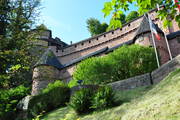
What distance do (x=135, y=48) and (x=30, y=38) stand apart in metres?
13.7

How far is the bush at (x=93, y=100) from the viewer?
948cm

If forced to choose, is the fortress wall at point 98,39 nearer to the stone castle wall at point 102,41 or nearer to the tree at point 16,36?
the stone castle wall at point 102,41

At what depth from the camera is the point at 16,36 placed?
9.98m

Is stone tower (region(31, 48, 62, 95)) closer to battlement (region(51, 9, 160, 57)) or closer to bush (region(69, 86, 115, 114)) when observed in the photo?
battlement (region(51, 9, 160, 57))

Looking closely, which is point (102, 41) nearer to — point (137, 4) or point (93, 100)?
point (93, 100)

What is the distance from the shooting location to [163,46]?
25344 mm

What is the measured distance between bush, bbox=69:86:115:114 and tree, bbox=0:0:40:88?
2756mm

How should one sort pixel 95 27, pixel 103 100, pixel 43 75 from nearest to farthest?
1. pixel 103 100
2. pixel 43 75
3. pixel 95 27

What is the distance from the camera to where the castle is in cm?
2580

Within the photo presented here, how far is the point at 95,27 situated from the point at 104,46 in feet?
42.3

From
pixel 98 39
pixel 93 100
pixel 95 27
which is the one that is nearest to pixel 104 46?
pixel 98 39

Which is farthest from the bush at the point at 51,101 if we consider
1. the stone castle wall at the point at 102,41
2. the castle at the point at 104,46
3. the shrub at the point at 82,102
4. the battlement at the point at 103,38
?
the battlement at the point at 103,38

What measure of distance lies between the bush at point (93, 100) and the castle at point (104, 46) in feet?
47.1

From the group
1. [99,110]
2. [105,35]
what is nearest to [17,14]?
[99,110]
